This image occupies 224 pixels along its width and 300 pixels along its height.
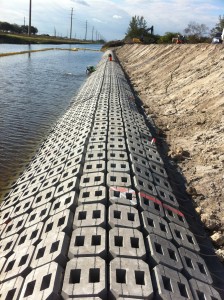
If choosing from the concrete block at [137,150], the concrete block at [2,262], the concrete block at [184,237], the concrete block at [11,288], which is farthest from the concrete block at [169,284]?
the concrete block at [137,150]

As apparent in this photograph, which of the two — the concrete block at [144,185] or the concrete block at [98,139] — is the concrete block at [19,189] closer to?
the concrete block at [98,139]

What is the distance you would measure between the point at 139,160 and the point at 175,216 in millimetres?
2256

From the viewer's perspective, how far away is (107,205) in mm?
5773

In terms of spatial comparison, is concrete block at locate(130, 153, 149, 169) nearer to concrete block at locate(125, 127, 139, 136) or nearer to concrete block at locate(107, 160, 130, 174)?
concrete block at locate(107, 160, 130, 174)

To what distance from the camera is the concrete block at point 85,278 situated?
12.4 feet

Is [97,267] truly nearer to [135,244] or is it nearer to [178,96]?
[135,244]

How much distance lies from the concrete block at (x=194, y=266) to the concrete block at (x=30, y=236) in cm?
242

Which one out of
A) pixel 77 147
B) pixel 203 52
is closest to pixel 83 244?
pixel 77 147

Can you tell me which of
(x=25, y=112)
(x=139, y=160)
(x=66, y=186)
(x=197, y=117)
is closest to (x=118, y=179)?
(x=66, y=186)

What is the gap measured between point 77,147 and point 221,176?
4052mm

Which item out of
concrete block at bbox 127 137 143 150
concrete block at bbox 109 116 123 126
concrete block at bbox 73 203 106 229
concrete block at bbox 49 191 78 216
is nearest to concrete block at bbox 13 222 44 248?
concrete block at bbox 49 191 78 216

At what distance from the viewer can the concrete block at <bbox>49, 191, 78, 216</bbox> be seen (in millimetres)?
5754

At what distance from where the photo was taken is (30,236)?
5.41 metres

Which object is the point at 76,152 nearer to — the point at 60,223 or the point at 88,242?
the point at 60,223
